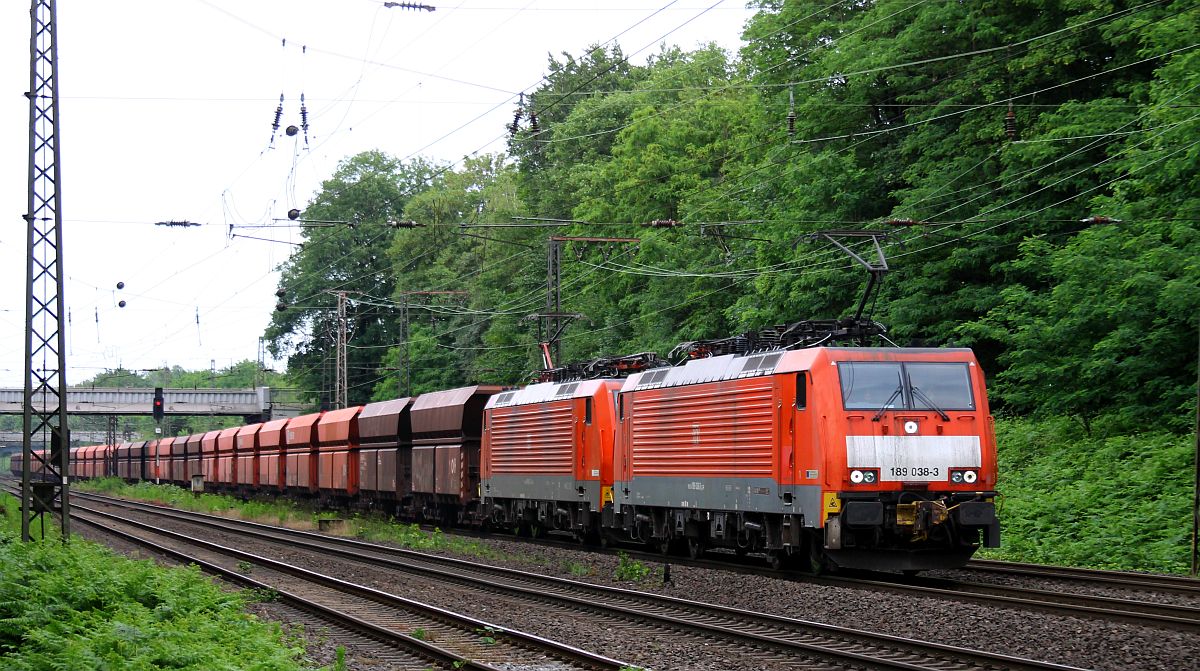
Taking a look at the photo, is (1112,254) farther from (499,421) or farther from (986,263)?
(499,421)

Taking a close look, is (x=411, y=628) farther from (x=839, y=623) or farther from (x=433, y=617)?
(x=839, y=623)

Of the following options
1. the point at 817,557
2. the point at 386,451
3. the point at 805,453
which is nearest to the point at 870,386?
the point at 805,453

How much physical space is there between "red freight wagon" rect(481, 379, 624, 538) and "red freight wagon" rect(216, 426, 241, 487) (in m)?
34.4

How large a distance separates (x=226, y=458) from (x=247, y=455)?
4882mm

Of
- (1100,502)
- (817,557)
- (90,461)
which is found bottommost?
(817,557)

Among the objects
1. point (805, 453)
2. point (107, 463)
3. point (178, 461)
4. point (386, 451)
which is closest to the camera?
point (805, 453)

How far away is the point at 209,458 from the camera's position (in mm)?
71875

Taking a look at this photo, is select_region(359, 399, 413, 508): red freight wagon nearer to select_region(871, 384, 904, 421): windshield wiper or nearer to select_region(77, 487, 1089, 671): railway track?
select_region(77, 487, 1089, 671): railway track

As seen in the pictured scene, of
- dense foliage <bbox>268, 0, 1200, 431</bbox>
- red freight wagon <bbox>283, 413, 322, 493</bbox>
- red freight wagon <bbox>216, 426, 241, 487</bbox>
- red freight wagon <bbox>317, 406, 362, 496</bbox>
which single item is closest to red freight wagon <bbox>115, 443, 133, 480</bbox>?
red freight wagon <bbox>216, 426, 241, 487</bbox>

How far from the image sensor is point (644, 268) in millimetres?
56781

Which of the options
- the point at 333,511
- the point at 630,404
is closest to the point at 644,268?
the point at 333,511

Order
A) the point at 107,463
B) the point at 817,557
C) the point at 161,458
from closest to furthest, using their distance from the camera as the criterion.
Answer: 1. the point at 817,557
2. the point at 161,458
3. the point at 107,463

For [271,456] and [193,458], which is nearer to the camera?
[271,456]

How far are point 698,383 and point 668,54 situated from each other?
6324 centimetres
